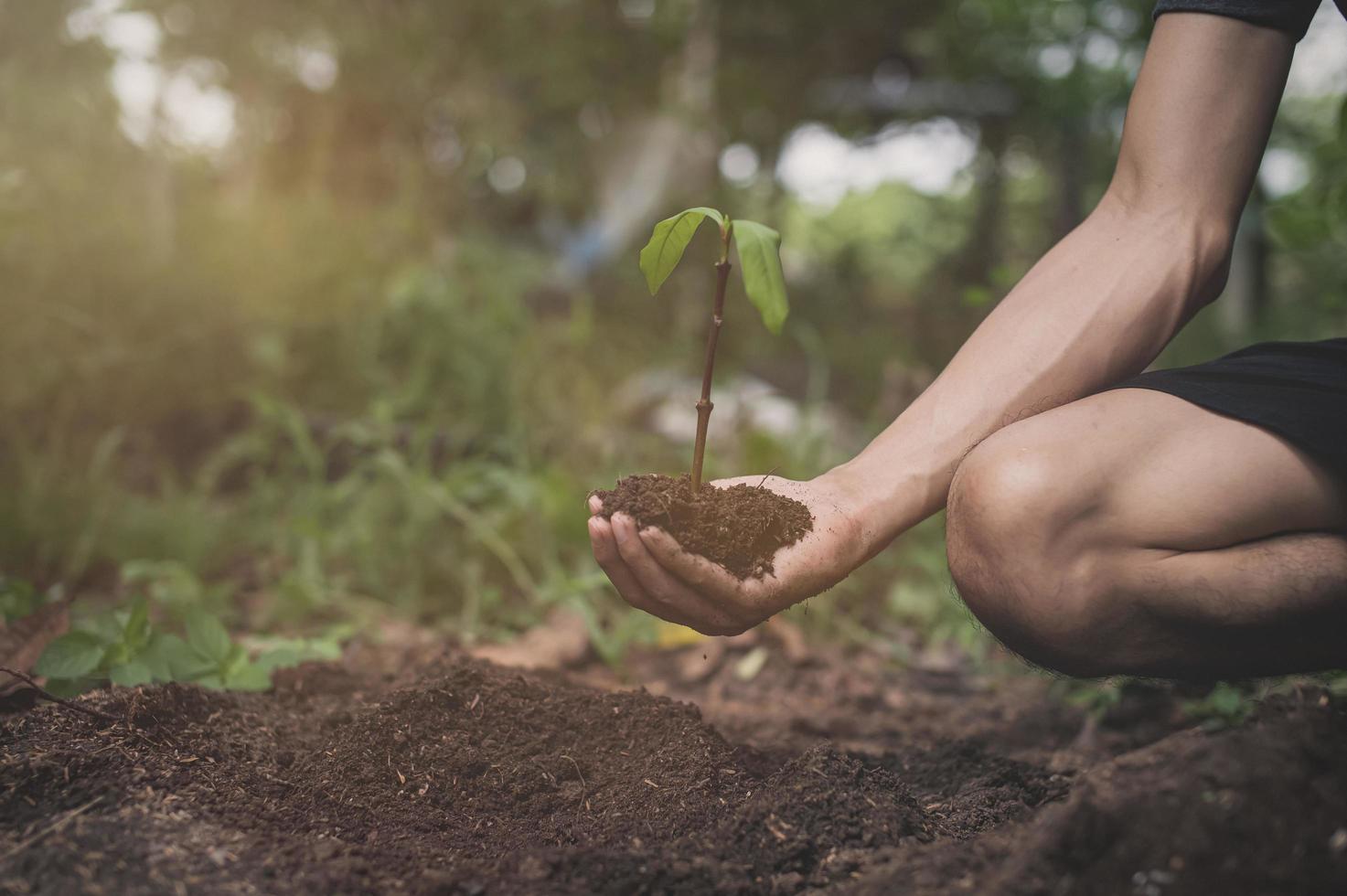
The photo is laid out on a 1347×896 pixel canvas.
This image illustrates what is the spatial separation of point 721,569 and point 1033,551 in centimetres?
42

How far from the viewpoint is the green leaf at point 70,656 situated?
1386mm

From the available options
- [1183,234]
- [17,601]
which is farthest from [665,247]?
[17,601]

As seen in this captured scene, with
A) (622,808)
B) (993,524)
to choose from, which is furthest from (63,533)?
(993,524)

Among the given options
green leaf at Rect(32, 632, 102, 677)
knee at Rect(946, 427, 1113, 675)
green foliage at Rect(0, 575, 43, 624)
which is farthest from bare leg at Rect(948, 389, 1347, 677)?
green foliage at Rect(0, 575, 43, 624)

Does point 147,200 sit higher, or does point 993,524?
point 147,200

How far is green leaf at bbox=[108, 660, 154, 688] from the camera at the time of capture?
1.42 metres

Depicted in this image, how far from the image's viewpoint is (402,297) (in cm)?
351

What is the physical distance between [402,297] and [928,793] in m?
2.84

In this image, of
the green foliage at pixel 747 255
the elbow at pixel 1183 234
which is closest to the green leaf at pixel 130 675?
the green foliage at pixel 747 255

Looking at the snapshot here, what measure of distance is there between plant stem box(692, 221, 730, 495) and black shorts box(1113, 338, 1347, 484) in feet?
2.05

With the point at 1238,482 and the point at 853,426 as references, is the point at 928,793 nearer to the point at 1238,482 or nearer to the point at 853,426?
the point at 1238,482

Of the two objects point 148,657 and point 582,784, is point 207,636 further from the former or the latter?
point 582,784

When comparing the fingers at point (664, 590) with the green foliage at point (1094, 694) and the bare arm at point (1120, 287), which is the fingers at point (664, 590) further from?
the green foliage at point (1094, 694)

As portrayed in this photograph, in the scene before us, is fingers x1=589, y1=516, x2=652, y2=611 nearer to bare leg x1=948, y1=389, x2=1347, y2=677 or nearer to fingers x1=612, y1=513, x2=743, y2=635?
fingers x1=612, y1=513, x2=743, y2=635
